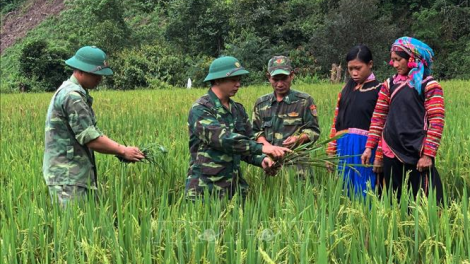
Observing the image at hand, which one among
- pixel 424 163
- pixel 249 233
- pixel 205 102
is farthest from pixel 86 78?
pixel 424 163

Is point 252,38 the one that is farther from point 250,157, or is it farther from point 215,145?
point 215,145

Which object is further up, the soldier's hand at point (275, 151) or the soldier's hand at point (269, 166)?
the soldier's hand at point (275, 151)

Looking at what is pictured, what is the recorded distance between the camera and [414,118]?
252 centimetres

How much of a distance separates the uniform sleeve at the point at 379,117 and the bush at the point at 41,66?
59.0 ft

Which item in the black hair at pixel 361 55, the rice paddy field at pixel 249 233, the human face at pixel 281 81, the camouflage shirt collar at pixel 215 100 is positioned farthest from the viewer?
the human face at pixel 281 81

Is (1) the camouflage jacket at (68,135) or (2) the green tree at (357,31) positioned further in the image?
(2) the green tree at (357,31)

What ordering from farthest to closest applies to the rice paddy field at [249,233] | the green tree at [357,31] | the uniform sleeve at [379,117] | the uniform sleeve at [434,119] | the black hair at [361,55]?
1. the green tree at [357,31]
2. the black hair at [361,55]
3. the uniform sleeve at [379,117]
4. the uniform sleeve at [434,119]
5. the rice paddy field at [249,233]

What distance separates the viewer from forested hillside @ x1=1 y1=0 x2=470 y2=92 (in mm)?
18250

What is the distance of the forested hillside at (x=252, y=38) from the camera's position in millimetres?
18250

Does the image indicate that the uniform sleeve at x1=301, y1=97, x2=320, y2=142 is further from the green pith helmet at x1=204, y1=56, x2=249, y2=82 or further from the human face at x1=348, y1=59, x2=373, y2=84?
the green pith helmet at x1=204, y1=56, x2=249, y2=82

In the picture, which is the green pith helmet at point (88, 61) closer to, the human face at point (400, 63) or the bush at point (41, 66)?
the human face at point (400, 63)

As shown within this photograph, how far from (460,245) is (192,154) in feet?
4.84

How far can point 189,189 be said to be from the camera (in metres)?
2.61

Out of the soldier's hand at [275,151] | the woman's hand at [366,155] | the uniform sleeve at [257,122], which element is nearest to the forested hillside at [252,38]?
the uniform sleeve at [257,122]
